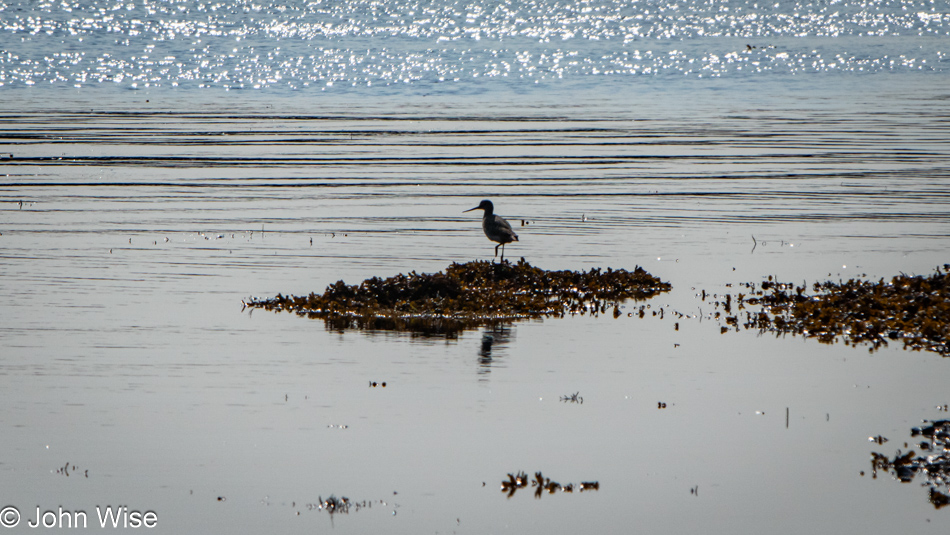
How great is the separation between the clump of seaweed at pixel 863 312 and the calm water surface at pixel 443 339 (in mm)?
413

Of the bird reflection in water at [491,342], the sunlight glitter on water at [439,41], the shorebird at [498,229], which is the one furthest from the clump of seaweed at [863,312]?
the sunlight glitter on water at [439,41]

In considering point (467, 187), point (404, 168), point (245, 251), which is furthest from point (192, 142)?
point (245, 251)

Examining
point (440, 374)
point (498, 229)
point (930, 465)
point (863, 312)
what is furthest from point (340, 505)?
point (498, 229)

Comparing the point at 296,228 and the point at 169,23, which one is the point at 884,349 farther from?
the point at 169,23

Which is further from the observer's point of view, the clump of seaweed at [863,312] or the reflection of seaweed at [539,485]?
the clump of seaweed at [863,312]

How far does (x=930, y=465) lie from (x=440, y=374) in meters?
4.30

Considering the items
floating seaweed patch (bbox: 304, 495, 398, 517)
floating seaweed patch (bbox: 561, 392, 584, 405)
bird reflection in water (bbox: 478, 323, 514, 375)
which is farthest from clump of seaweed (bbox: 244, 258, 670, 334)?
floating seaweed patch (bbox: 304, 495, 398, 517)

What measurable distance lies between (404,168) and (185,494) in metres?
23.7

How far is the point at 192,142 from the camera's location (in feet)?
121

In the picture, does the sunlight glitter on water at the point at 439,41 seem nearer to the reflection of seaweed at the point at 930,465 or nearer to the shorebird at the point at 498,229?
the shorebird at the point at 498,229

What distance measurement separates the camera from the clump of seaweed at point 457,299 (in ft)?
45.0

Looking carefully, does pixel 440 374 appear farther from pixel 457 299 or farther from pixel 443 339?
pixel 457 299

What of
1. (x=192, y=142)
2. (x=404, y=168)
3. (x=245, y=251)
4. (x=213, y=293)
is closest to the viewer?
(x=213, y=293)

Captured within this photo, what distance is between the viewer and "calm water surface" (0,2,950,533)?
26.5 feet
